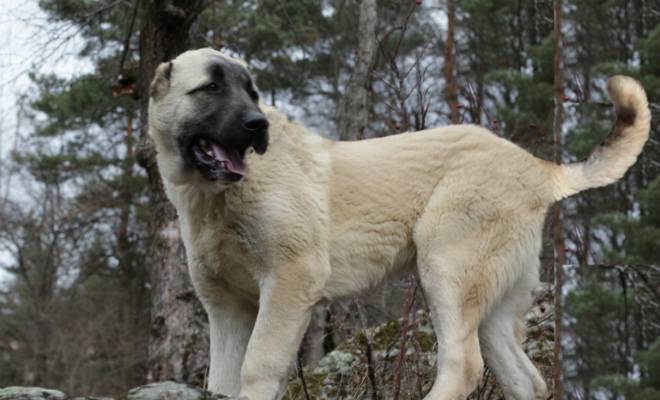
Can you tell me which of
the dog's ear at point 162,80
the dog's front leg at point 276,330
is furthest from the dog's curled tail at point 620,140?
the dog's ear at point 162,80

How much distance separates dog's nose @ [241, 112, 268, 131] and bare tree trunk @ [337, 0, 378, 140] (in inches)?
224

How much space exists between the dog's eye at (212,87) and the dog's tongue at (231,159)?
0.30 metres

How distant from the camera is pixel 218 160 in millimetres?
3629

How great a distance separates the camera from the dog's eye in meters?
3.69

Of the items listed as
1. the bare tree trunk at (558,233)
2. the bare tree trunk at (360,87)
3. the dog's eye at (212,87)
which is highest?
the bare tree trunk at (360,87)

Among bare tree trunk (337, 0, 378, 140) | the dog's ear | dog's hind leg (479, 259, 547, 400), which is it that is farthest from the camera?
bare tree trunk (337, 0, 378, 140)

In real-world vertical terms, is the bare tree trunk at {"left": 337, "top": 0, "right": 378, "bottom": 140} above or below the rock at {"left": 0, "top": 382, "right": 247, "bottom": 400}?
above

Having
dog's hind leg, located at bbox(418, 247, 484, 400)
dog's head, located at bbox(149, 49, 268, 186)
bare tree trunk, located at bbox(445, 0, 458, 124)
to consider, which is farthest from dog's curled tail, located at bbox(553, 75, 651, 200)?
bare tree trunk, located at bbox(445, 0, 458, 124)

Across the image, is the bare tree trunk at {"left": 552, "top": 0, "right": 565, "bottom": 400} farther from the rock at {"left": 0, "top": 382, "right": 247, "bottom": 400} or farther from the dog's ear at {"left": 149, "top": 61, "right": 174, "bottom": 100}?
the dog's ear at {"left": 149, "top": 61, "right": 174, "bottom": 100}

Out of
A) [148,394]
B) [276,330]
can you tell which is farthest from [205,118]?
[148,394]

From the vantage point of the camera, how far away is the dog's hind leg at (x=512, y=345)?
4008 millimetres

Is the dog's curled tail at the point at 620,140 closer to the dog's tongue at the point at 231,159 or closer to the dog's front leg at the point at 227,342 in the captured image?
the dog's tongue at the point at 231,159

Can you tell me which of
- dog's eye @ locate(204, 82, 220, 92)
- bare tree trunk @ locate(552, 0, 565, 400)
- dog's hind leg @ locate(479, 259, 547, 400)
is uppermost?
dog's eye @ locate(204, 82, 220, 92)

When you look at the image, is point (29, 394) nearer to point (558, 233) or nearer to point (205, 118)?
point (205, 118)
